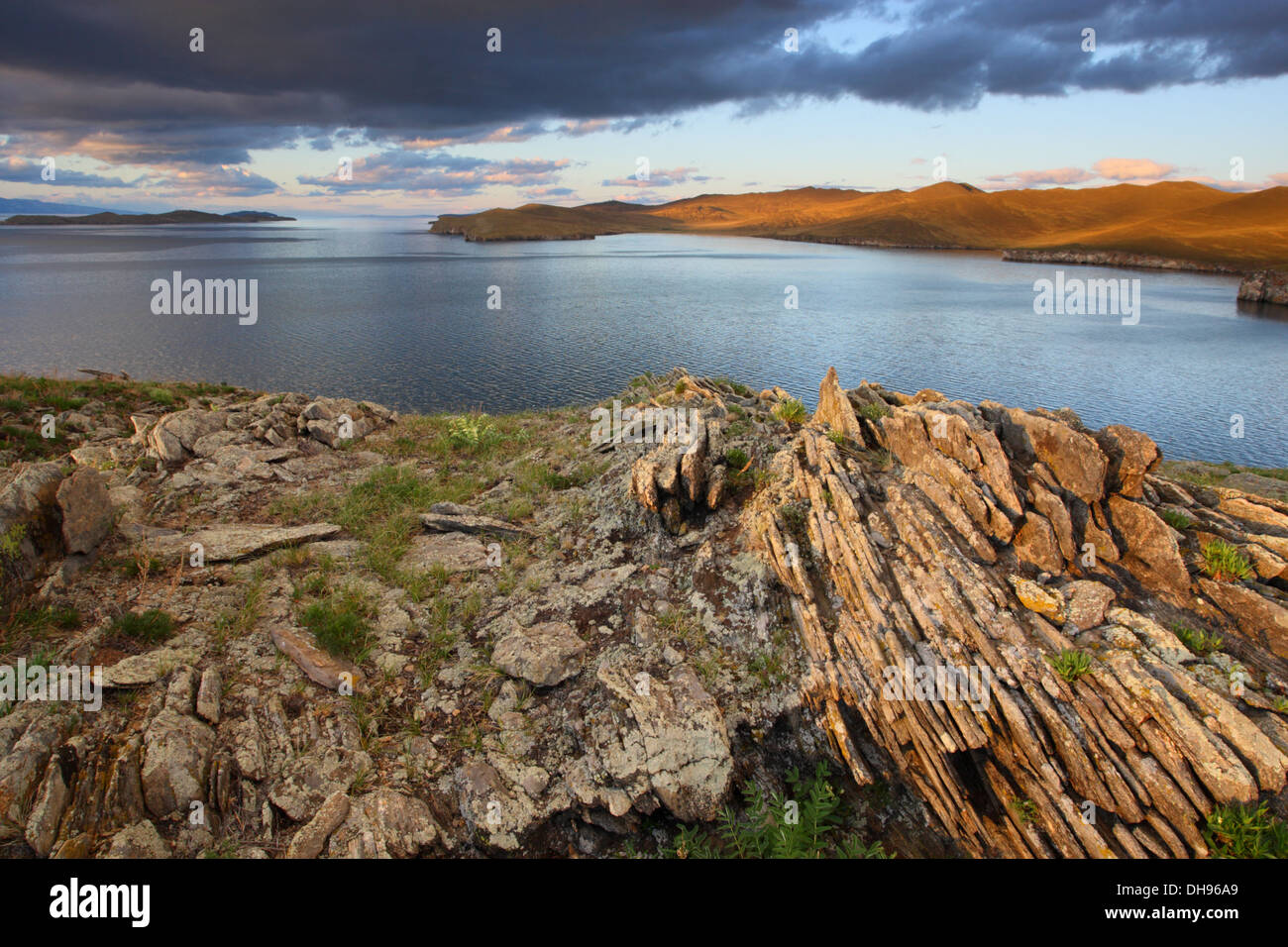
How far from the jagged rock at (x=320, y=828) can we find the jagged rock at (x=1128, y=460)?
61.0ft

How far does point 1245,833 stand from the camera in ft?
30.1

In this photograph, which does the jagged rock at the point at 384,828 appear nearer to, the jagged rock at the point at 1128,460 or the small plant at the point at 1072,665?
the small plant at the point at 1072,665

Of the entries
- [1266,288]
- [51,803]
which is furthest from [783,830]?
[1266,288]

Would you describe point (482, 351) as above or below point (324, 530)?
above

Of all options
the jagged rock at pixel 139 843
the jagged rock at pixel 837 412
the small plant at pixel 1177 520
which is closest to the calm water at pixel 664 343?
the jagged rock at pixel 837 412

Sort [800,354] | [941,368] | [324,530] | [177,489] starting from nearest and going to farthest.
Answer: [324,530] → [177,489] → [941,368] → [800,354]

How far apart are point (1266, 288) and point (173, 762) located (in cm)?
16533

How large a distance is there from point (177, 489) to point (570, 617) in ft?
53.9

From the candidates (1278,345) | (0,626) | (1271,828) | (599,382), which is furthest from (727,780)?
(1278,345)

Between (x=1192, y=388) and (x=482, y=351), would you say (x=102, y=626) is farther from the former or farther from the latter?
(x=1192, y=388)

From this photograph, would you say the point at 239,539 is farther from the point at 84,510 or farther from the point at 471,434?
the point at 471,434

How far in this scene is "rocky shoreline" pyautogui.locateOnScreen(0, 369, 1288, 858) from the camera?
10664 mm

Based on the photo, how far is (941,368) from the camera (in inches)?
2461

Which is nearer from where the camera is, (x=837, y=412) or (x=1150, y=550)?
(x=1150, y=550)
